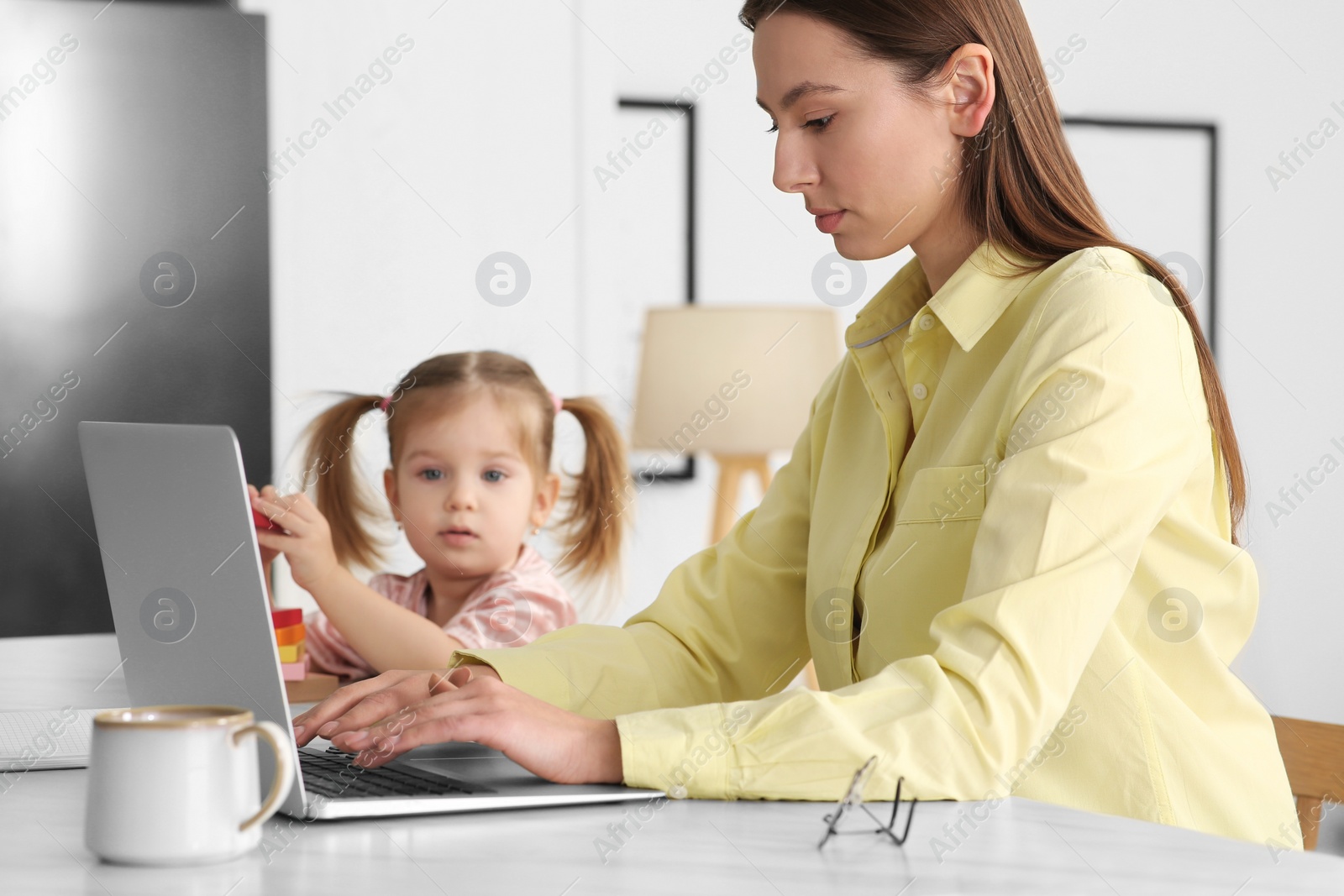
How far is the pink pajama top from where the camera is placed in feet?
6.24

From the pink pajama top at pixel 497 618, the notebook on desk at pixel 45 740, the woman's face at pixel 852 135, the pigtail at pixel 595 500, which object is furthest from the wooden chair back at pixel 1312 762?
the pigtail at pixel 595 500

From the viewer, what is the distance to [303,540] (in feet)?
5.84

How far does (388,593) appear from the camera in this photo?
2.18m

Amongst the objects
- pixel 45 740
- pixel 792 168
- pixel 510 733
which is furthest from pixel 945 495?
pixel 45 740

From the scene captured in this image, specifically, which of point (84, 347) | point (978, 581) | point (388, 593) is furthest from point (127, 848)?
point (84, 347)

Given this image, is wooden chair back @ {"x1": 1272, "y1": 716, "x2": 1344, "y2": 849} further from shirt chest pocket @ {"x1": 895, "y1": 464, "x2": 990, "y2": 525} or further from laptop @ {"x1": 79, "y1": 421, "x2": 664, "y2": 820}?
laptop @ {"x1": 79, "y1": 421, "x2": 664, "y2": 820}

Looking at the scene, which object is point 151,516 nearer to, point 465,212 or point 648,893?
point 648,893

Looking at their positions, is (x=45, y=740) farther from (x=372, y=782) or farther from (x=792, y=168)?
(x=792, y=168)

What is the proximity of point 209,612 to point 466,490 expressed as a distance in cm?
131

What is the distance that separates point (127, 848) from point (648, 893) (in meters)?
0.25

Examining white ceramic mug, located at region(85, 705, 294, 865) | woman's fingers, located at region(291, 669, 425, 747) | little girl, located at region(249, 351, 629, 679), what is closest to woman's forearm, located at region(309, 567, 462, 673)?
little girl, located at region(249, 351, 629, 679)

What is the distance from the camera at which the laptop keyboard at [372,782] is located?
810 mm

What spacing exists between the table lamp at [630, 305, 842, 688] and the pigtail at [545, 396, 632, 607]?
0.53m

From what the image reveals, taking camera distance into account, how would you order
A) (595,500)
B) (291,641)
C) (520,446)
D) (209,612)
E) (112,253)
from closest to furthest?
(209,612) < (291,641) < (520,446) < (595,500) < (112,253)
